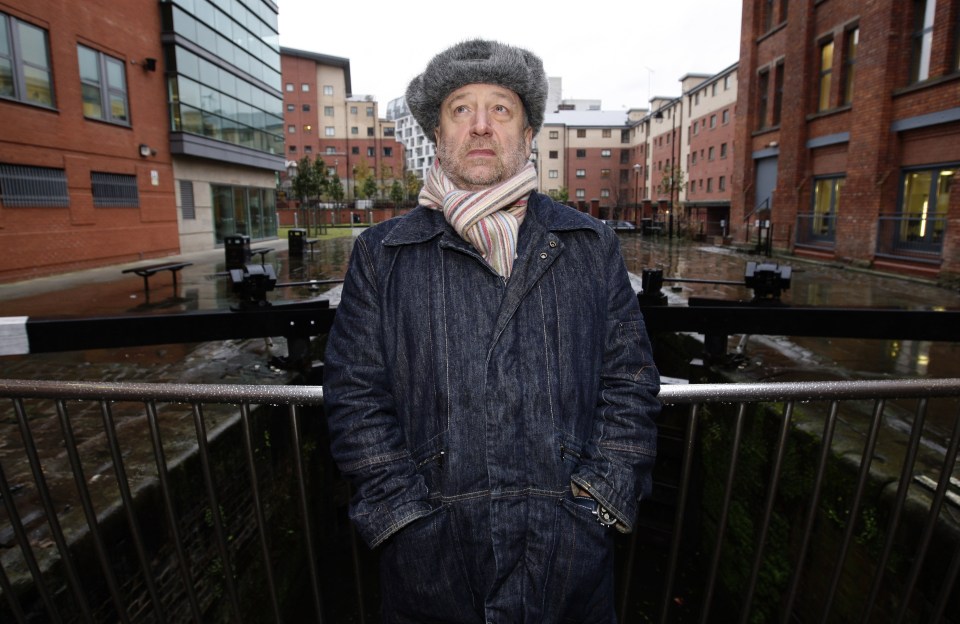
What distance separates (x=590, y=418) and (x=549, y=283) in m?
0.44

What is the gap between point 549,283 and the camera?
1.74 m

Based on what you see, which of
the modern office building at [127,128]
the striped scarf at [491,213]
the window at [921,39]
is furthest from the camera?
the window at [921,39]

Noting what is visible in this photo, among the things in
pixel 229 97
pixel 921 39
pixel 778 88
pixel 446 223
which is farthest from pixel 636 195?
pixel 446 223

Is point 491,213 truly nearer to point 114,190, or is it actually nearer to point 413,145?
point 114,190

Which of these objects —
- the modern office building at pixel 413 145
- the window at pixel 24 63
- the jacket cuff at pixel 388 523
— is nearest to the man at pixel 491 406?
the jacket cuff at pixel 388 523

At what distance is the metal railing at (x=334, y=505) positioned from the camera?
210 centimetres

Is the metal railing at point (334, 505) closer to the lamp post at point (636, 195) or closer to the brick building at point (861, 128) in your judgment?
the brick building at point (861, 128)

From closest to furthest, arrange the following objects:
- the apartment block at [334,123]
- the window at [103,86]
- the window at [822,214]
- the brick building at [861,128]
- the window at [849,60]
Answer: the brick building at [861,128]
the window at [103,86]
the window at [849,60]
the window at [822,214]
the apartment block at [334,123]

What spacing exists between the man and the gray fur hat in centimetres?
35

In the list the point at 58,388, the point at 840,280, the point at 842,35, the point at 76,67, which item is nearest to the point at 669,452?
the point at 58,388

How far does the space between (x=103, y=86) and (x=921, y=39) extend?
2177cm

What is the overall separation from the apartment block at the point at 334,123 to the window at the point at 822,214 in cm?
5351

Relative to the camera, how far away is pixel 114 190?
1712 cm

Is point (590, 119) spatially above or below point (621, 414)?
above
